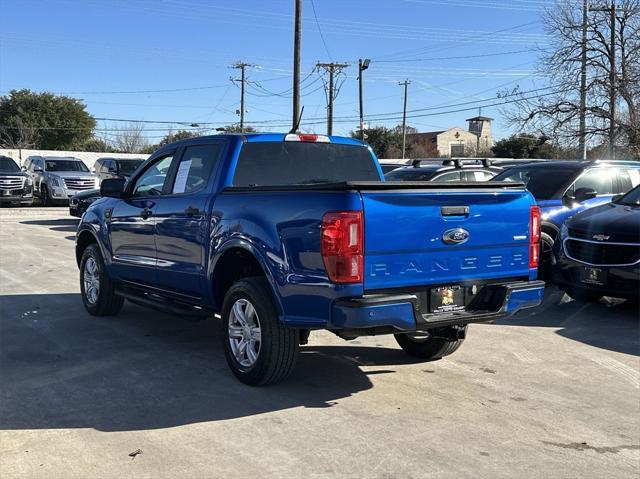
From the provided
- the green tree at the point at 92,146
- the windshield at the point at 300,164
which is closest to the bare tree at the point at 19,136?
the green tree at the point at 92,146

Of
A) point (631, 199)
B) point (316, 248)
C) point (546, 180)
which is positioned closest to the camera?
point (316, 248)

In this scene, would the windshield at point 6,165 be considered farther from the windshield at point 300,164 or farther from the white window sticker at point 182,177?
the windshield at point 300,164

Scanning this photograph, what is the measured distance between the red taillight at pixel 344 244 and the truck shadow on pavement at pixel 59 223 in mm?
14897

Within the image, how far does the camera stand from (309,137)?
602cm

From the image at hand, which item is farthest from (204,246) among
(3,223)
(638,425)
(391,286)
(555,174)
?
(3,223)

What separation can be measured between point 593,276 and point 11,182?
21081 millimetres

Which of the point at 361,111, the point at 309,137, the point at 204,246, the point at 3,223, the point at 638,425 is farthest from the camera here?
the point at 361,111

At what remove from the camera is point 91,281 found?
761cm

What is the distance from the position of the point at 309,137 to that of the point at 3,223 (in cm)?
1565

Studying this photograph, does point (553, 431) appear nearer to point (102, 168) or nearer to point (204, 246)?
point (204, 246)

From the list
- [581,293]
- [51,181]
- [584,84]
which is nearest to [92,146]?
Result: [51,181]

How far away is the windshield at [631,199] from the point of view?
8.41 m

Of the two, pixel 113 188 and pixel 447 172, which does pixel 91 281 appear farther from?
pixel 447 172

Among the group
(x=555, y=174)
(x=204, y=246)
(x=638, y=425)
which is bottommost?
(x=638, y=425)
